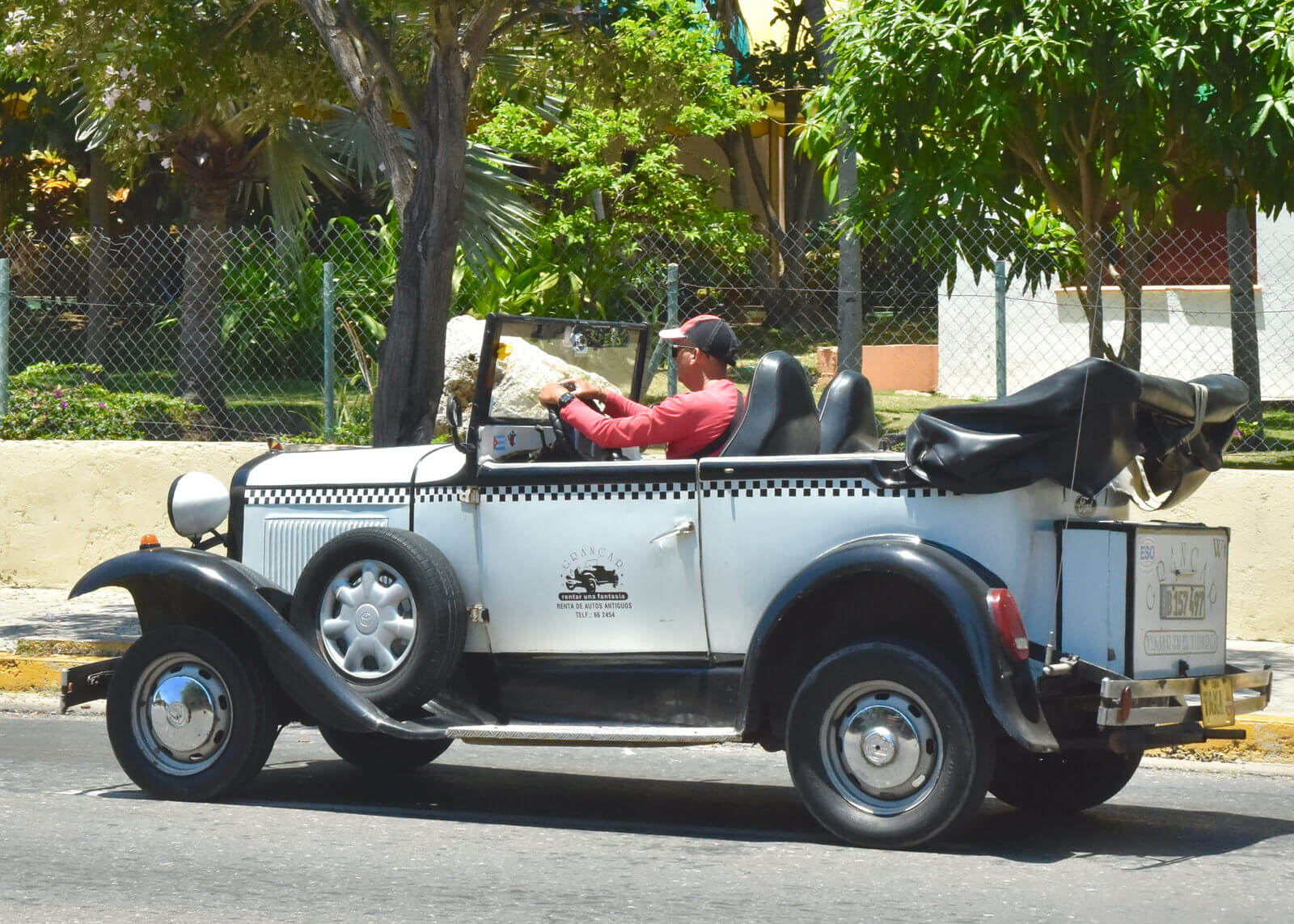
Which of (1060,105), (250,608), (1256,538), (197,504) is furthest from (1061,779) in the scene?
(1060,105)

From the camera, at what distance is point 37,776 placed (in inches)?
280

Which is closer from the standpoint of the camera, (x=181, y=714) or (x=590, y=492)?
(x=590, y=492)

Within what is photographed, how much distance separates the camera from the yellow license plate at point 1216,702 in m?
5.73

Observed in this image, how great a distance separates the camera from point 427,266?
10656 millimetres

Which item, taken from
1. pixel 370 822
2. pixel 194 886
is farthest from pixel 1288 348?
pixel 194 886

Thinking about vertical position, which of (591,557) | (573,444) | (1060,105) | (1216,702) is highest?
(1060,105)

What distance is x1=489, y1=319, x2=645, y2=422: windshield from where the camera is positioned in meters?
6.62

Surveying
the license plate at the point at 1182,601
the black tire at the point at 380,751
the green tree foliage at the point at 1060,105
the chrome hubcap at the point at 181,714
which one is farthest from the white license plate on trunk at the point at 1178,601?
the green tree foliage at the point at 1060,105

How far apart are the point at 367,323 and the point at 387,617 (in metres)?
8.74

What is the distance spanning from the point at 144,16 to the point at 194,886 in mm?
7360

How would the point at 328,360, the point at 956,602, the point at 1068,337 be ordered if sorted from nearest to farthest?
the point at 956,602 → the point at 328,360 → the point at 1068,337

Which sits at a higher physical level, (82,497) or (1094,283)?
(1094,283)

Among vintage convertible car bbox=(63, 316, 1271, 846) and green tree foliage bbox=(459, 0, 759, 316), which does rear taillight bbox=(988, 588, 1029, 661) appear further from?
green tree foliage bbox=(459, 0, 759, 316)

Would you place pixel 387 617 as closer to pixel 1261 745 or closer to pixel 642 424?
pixel 642 424
